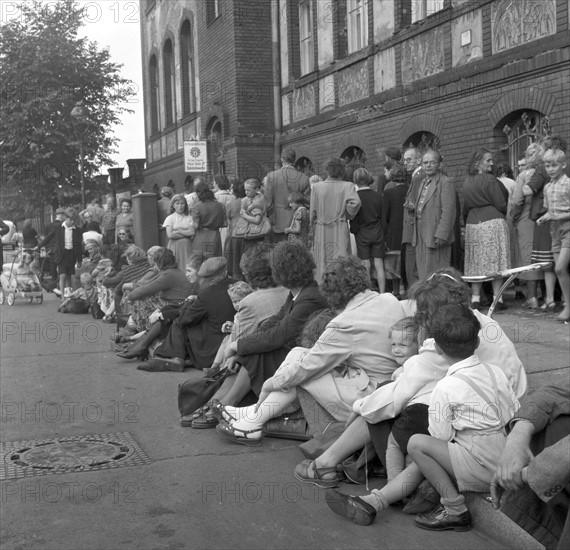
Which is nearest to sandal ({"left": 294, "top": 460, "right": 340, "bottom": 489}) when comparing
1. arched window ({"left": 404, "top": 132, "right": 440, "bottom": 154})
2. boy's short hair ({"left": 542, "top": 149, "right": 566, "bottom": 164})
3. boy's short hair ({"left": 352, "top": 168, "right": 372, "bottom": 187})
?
boy's short hair ({"left": 542, "top": 149, "right": 566, "bottom": 164})

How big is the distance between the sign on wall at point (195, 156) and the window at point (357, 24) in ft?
15.6

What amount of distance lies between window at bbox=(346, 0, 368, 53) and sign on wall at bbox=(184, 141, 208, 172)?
15.6ft

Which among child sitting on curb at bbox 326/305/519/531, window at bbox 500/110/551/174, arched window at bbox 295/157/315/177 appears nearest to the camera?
child sitting on curb at bbox 326/305/519/531

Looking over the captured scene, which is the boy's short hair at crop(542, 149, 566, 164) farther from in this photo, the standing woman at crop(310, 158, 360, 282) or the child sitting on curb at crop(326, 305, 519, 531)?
the child sitting on curb at crop(326, 305, 519, 531)

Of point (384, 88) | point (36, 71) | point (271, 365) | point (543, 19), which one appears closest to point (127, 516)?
point (271, 365)

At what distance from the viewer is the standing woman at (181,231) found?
13.8 m

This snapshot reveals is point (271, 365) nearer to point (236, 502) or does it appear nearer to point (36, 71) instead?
point (236, 502)

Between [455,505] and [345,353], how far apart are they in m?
1.58

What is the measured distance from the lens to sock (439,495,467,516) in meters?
4.56

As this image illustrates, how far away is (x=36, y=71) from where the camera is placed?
102 feet

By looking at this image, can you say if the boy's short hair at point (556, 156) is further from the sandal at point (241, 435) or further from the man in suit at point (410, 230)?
the sandal at point (241, 435)

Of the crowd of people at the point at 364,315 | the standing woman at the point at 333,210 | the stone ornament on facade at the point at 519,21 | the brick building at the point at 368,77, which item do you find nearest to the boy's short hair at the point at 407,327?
the crowd of people at the point at 364,315

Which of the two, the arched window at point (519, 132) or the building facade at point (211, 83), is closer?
the arched window at point (519, 132)

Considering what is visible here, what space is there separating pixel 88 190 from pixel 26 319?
19.3m
